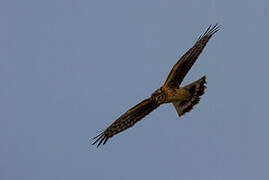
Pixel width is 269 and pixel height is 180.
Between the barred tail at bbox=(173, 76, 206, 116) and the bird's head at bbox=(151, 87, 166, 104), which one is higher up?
the bird's head at bbox=(151, 87, 166, 104)

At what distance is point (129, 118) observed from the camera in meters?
17.1

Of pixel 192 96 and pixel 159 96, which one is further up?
pixel 159 96

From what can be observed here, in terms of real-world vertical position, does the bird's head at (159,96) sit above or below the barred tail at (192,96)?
above

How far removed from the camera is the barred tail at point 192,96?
1605 cm

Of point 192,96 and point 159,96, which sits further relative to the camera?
point 192,96

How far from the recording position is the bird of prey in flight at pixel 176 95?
52.5ft

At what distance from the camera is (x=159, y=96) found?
16.1 m

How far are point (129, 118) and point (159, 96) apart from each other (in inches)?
64.2

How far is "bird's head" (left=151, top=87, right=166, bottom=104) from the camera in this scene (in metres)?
16.1

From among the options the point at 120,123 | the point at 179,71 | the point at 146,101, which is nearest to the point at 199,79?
the point at 179,71

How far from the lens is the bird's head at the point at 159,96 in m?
16.1

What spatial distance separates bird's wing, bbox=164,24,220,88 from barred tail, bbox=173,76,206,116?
483 millimetres

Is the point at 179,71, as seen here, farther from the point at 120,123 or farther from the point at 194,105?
the point at 120,123

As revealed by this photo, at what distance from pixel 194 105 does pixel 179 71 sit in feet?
4.45
